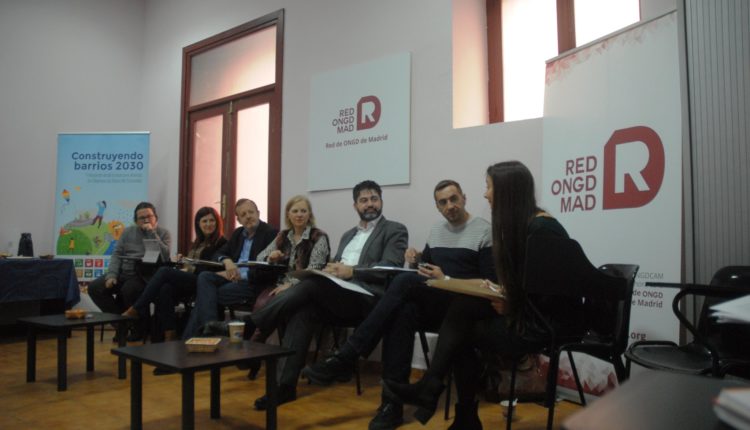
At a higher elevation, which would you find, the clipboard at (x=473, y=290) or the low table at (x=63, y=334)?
the clipboard at (x=473, y=290)

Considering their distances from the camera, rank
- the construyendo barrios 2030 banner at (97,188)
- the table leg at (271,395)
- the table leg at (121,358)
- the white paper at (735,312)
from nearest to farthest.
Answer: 1. the white paper at (735,312)
2. the table leg at (271,395)
3. the table leg at (121,358)
4. the construyendo barrios 2030 banner at (97,188)

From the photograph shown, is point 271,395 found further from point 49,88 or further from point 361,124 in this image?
point 49,88

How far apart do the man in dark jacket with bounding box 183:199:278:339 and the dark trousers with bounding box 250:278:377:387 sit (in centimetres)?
74

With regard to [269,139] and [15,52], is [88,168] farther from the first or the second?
[269,139]

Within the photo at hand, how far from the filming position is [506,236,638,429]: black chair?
1.75 meters

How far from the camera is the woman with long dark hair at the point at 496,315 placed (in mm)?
1900

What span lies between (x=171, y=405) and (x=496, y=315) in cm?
163

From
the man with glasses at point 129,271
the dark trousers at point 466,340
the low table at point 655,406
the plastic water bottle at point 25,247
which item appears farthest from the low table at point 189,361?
the plastic water bottle at point 25,247

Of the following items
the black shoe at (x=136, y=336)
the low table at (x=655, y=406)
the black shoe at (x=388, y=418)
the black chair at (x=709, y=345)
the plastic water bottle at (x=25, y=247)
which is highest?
the plastic water bottle at (x=25, y=247)

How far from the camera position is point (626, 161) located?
250 cm

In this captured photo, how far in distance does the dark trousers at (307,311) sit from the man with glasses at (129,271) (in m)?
1.98

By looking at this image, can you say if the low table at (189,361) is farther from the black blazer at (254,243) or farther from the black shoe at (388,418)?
the black blazer at (254,243)

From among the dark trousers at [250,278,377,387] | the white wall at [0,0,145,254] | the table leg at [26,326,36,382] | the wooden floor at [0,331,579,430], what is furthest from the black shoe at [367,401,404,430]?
the white wall at [0,0,145,254]

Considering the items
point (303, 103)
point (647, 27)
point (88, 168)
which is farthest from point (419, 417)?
point (88, 168)
